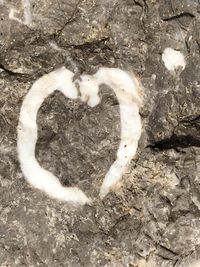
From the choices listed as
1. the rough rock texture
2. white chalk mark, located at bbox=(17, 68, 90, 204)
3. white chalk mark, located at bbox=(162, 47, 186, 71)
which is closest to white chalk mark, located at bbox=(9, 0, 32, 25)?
the rough rock texture

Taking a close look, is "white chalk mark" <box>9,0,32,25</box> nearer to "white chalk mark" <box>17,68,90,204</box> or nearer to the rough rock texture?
the rough rock texture

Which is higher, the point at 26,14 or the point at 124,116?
the point at 26,14

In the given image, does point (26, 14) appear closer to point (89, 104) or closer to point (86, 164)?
point (89, 104)

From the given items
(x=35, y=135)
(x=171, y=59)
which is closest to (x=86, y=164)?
(x=35, y=135)

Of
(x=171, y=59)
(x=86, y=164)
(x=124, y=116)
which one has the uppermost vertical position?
(x=171, y=59)

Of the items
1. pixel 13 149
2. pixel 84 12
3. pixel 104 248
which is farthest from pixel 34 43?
pixel 104 248

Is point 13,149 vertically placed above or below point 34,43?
below

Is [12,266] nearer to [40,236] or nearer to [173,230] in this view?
[40,236]
